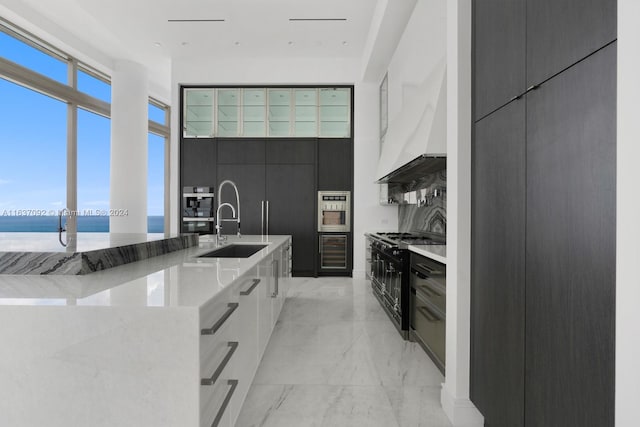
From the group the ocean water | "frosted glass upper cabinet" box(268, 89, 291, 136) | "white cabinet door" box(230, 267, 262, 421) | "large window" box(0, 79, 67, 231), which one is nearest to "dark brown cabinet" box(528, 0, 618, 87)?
"white cabinet door" box(230, 267, 262, 421)

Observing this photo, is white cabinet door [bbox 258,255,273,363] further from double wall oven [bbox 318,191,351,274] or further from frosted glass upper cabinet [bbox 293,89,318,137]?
frosted glass upper cabinet [bbox 293,89,318,137]

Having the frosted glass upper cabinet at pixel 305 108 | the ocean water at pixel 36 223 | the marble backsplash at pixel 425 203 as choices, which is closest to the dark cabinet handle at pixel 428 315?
the marble backsplash at pixel 425 203

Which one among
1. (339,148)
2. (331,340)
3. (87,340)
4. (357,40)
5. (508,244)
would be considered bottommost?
(331,340)

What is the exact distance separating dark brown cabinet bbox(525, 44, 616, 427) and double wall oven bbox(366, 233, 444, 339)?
1.79 m

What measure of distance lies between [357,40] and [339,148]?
1703 mm

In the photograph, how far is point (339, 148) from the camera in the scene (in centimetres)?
655

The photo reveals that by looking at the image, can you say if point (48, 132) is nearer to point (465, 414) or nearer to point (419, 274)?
point (419, 274)

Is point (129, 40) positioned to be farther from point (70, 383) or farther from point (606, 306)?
point (606, 306)

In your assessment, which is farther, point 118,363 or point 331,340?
point 331,340

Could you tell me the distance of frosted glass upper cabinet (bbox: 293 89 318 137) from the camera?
6.56 meters

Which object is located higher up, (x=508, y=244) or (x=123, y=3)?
(x=123, y=3)

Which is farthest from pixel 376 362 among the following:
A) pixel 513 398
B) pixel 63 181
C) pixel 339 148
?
pixel 63 181

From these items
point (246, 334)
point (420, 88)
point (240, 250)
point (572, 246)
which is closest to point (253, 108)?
point (240, 250)

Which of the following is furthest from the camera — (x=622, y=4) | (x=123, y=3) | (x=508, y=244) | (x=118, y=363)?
(x=123, y=3)
